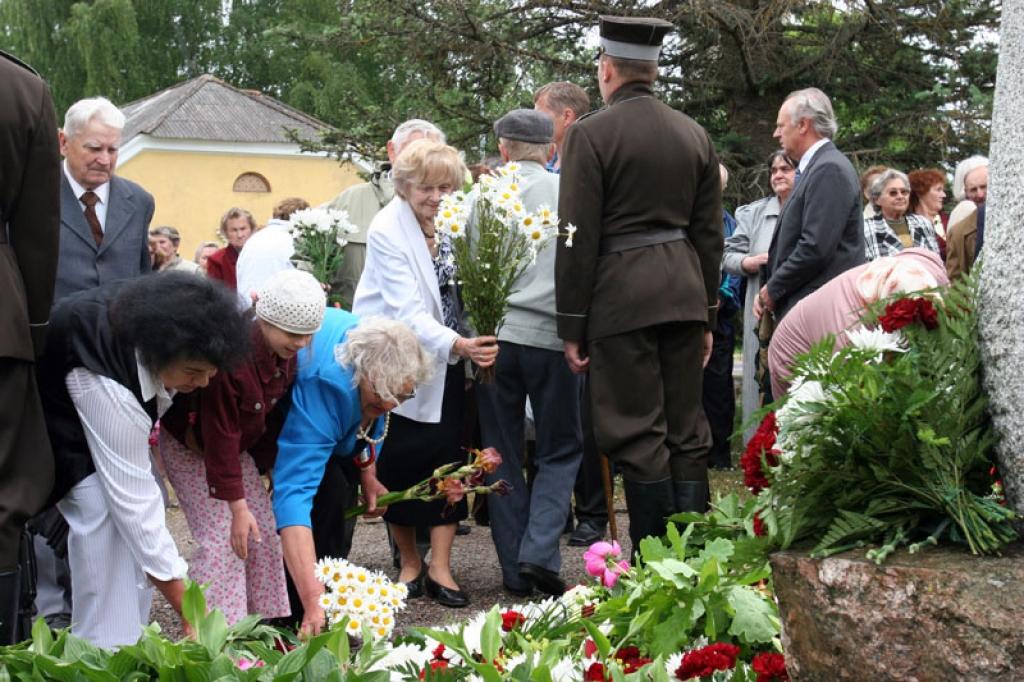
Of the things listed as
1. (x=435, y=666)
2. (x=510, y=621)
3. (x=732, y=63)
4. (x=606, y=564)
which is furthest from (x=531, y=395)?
(x=732, y=63)

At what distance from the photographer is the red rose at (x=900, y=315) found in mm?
2789

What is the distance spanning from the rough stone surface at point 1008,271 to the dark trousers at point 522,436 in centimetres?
298

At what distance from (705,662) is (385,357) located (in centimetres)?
191

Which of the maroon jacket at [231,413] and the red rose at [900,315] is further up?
the red rose at [900,315]

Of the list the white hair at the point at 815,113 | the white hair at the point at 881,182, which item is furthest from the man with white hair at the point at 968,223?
the white hair at the point at 815,113

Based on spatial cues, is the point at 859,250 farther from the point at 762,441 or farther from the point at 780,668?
the point at 780,668

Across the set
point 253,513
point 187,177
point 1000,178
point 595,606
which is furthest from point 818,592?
point 187,177

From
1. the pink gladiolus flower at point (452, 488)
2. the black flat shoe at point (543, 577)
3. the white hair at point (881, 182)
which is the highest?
the white hair at point (881, 182)


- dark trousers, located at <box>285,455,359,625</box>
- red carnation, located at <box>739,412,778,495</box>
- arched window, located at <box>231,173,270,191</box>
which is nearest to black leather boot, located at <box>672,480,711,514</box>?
dark trousers, located at <box>285,455,359,625</box>

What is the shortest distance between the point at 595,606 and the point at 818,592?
118cm

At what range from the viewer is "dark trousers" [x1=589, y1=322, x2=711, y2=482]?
4922 millimetres

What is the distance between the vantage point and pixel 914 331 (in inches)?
110

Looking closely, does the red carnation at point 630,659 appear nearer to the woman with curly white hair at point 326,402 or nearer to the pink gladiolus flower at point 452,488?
the woman with curly white hair at point 326,402

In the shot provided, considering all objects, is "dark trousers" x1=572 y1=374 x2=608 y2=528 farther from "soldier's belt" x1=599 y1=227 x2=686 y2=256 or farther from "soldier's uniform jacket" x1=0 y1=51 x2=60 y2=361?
"soldier's uniform jacket" x1=0 y1=51 x2=60 y2=361
